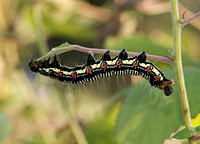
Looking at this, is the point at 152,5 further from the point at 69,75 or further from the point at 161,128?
the point at 69,75

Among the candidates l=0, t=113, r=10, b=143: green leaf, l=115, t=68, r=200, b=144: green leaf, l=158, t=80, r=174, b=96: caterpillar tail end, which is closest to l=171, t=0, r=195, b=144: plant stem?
l=158, t=80, r=174, b=96: caterpillar tail end

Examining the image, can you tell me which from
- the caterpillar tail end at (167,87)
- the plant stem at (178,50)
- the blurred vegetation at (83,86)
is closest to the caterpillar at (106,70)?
the caterpillar tail end at (167,87)

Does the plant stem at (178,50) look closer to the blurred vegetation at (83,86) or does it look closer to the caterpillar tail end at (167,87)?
the caterpillar tail end at (167,87)

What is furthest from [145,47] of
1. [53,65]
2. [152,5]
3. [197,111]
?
[53,65]

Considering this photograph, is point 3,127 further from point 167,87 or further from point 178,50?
point 178,50

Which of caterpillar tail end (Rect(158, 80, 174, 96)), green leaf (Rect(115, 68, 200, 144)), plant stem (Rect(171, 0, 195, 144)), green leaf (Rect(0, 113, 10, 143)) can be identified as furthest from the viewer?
green leaf (Rect(0, 113, 10, 143))

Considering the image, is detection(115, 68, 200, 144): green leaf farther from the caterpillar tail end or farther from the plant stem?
the plant stem

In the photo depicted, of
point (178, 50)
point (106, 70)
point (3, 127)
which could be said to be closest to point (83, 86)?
point (3, 127)
